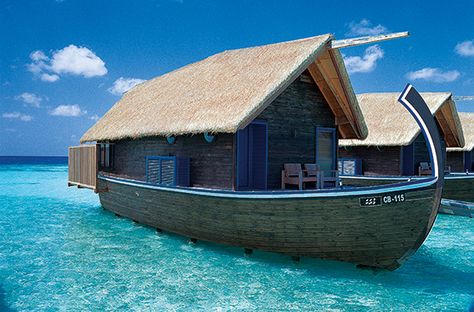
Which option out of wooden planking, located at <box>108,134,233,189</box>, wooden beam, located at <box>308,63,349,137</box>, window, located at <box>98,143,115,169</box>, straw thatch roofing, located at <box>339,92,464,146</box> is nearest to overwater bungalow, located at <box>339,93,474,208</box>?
straw thatch roofing, located at <box>339,92,464,146</box>

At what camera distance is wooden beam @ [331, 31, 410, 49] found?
9.34 meters

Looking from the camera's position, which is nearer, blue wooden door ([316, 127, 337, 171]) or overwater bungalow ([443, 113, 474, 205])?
blue wooden door ([316, 127, 337, 171])

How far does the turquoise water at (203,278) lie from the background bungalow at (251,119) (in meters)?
2.24

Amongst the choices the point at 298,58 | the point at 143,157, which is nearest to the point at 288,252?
the point at 298,58

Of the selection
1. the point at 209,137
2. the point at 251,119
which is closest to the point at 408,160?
the point at 209,137

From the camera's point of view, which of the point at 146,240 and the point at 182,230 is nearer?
the point at 182,230

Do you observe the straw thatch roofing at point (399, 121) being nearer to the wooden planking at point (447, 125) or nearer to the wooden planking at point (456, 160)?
the wooden planking at point (447, 125)

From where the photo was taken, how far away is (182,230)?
471 inches

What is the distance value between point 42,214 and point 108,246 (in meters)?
10.1

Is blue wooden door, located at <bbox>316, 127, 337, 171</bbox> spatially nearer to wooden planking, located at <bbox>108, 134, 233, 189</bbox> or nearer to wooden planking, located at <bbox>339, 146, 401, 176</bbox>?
wooden planking, located at <bbox>108, 134, 233, 189</bbox>

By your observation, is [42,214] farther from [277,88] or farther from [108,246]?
[277,88]

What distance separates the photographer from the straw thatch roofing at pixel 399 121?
806 inches

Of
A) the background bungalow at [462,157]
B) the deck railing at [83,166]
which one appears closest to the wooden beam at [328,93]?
the deck railing at [83,166]

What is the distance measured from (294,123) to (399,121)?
436 inches
